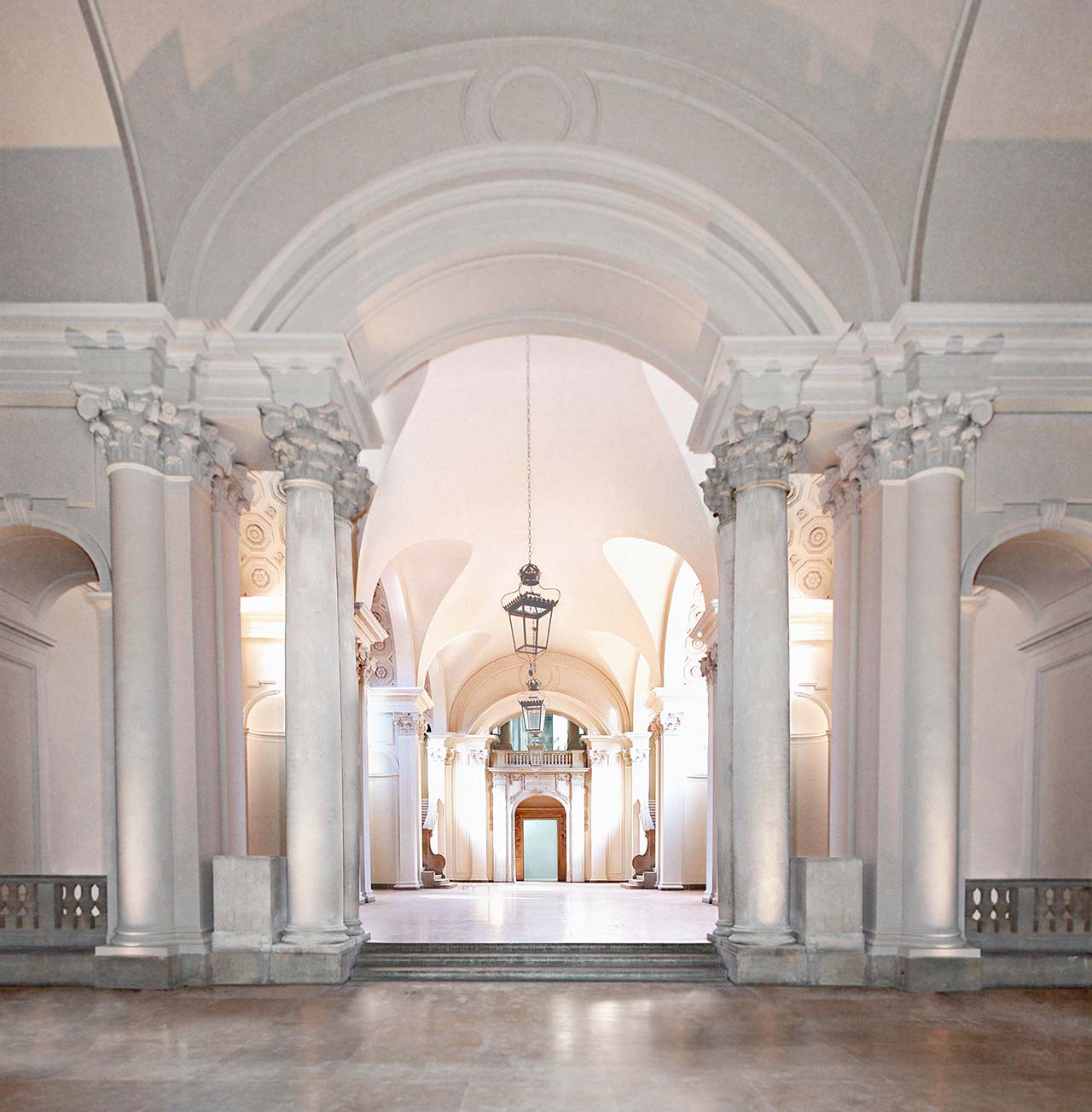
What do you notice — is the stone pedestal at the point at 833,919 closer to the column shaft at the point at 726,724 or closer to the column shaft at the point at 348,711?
the column shaft at the point at 726,724

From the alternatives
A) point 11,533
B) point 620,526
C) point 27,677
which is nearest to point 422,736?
point 620,526

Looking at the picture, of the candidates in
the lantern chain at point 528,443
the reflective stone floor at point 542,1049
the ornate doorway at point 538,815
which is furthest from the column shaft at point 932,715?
the ornate doorway at point 538,815

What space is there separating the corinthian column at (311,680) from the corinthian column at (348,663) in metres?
0.31

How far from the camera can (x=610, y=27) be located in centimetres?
924

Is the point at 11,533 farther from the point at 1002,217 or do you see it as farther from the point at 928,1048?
the point at 1002,217

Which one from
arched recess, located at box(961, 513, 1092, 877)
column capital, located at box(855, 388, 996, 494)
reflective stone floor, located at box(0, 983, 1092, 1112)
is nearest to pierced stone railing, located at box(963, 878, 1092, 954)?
arched recess, located at box(961, 513, 1092, 877)

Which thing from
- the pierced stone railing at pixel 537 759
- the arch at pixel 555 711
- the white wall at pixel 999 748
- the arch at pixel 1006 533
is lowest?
the pierced stone railing at pixel 537 759

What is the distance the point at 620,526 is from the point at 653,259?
9.42 metres

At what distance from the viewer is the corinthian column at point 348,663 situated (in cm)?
994

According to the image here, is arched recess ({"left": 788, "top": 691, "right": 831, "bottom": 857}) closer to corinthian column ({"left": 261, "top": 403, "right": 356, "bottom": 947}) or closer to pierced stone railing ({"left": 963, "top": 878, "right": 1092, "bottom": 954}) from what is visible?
pierced stone railing ({"left": 963, "top": 878, "right": 1092, "bottom": 954})

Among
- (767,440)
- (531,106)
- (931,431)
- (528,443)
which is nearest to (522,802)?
(528,443)

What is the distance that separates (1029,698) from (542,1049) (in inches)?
274

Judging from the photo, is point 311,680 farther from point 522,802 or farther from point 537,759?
point 522,802

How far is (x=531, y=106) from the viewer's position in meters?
9.58
